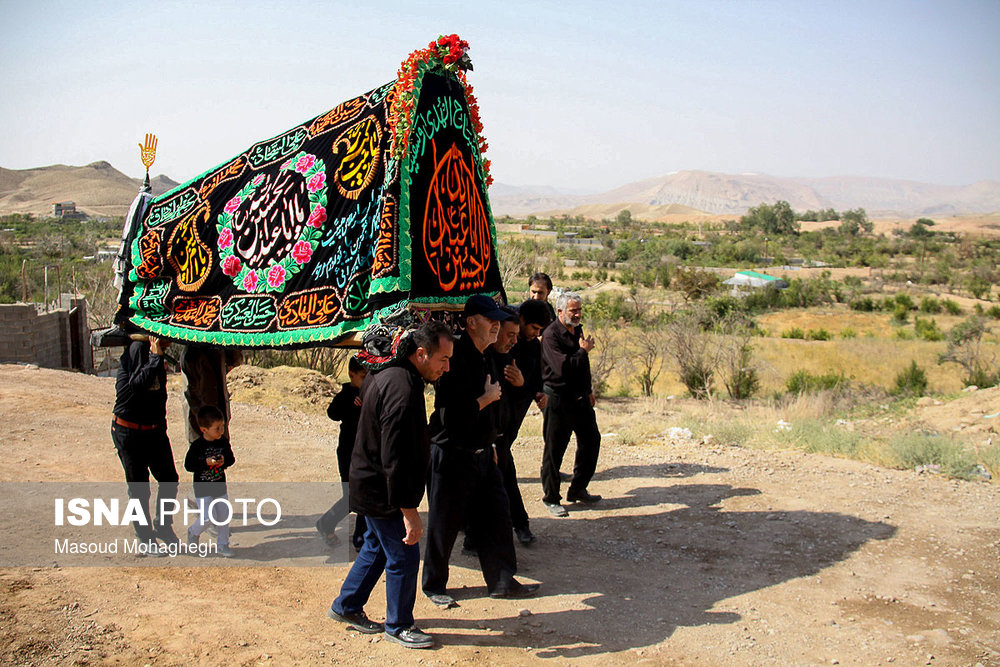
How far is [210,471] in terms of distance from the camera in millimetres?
5664

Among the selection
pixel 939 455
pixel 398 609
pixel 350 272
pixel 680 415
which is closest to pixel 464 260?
pixel 350 272

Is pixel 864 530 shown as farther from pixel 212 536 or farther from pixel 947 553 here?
pixel 212 536

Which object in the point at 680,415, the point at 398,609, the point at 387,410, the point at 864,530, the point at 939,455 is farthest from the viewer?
the point at 680,415

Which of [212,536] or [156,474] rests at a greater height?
[156,474]

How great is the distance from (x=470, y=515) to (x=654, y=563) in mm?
1712

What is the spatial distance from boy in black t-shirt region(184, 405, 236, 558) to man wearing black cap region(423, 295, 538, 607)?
1.66 m

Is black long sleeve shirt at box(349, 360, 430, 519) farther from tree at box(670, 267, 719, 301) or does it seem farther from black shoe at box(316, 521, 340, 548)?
tree at box(670, 267, 719, 301)

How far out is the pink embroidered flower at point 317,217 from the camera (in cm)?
575

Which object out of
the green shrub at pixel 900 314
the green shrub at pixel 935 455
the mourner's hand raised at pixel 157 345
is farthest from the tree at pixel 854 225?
the mourner's hand raised at pixel 157 345

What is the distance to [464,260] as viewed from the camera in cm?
617

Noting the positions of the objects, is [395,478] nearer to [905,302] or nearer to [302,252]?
[302,252]

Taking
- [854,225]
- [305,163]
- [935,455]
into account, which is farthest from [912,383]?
[854,225]

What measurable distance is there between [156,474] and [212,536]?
70 cm

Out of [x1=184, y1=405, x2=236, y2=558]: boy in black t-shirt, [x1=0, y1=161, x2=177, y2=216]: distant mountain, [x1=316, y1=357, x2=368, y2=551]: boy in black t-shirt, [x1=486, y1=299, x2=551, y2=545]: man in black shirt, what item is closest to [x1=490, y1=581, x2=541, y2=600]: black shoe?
[x1=486, y1=299, x2=551, y2=545]: man in black shirt
